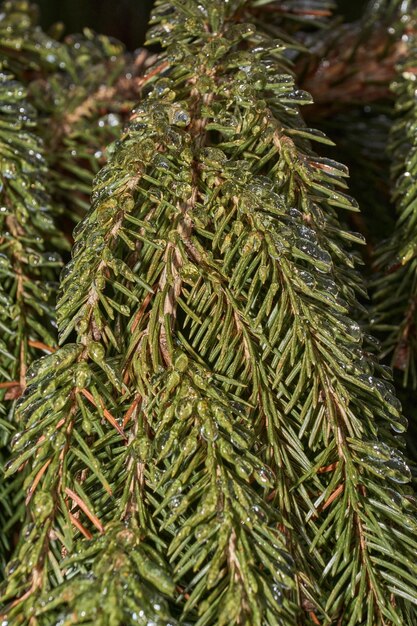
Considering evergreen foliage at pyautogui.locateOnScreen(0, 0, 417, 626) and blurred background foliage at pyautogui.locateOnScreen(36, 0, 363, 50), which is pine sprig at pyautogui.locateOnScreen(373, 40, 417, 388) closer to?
evergreen foliage at pyautogui.locateOnScreen(0, 0, 417, 626)

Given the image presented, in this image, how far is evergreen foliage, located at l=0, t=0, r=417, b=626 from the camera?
0.36m

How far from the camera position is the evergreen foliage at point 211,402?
36cm

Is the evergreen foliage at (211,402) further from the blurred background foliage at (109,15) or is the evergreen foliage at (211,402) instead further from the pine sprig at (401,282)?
the blurred background foliage at (109,15)

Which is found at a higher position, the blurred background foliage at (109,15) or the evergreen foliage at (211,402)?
the evergreen foliage at (211,402)

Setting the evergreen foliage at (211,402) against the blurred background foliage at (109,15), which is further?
the blurred background foliage at (109,15)

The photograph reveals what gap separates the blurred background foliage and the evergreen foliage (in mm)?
889

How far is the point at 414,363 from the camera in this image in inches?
23.5

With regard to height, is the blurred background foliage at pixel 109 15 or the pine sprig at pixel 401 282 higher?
the pine sprig at pixel 401 282

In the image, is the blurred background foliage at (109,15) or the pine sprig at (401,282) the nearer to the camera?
the pine sprig at (401,282)

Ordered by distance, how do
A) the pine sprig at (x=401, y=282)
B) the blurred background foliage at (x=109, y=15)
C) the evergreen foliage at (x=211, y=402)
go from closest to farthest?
the evergreen foliage at (x=211, y=402)
the pine sprig at (x=401, y=282)
the blurred background foliage at (x=109, y=15)

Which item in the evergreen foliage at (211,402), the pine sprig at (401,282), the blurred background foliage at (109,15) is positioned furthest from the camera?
the blurred background foliage at (109,15)

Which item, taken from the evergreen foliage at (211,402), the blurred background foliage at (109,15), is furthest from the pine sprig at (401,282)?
the blurred background foliage at (109,15)

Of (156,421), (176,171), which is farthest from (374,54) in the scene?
(156,421)

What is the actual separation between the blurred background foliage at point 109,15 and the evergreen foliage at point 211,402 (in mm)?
889
